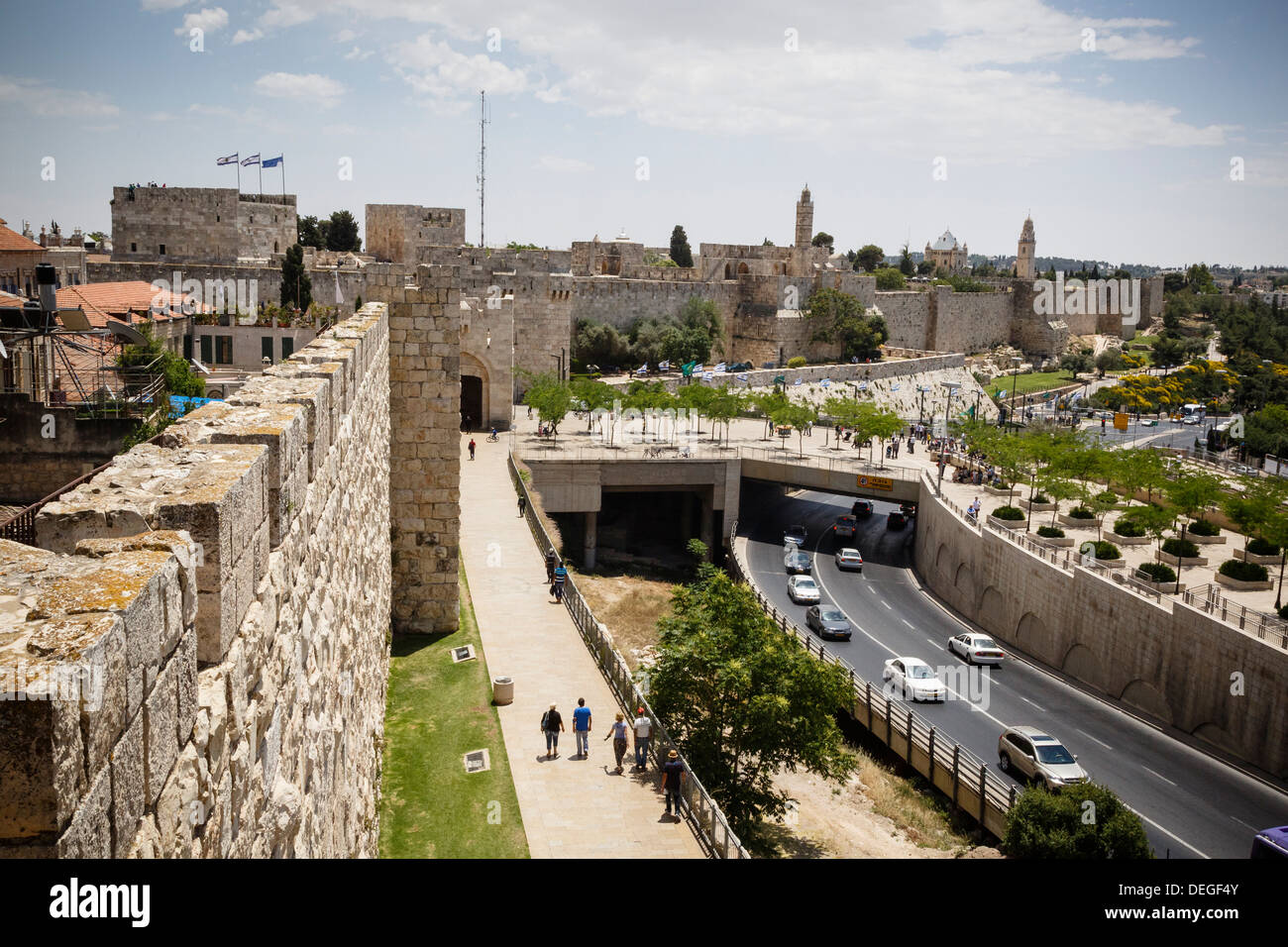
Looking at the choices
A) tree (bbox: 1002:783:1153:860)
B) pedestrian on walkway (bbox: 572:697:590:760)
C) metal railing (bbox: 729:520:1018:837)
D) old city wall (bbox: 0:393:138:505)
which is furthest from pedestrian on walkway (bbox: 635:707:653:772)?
old city wall (bbox: 0:393:138:505)

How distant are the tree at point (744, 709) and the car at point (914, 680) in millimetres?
4639

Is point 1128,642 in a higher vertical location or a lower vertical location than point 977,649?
higher

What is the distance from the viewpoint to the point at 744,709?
13.2 m

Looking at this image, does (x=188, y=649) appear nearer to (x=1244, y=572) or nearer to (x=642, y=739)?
(x=642, y=739)

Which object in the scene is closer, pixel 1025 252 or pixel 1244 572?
pixel 1244 572

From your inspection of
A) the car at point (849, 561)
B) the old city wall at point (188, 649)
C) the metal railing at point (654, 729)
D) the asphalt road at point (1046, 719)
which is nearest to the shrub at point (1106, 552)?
the asphalt road at point (1046, 719)

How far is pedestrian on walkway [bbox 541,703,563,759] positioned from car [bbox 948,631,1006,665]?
12278mm

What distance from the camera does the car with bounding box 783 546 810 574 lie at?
26688mm

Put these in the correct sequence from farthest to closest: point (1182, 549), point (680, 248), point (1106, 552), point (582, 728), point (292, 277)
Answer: point (680, 248)
point (292, 277)
point (1106, 552)
point (1182, 549)
point (582, 728)

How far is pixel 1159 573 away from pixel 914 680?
5.25 meters

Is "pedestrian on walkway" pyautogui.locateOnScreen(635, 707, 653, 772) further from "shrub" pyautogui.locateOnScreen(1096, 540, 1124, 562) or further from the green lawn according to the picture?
"shrub" pyautogui.locateOnScreen(1096, 540, 1124, 562)

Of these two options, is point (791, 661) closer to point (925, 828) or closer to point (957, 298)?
point (925, 828)

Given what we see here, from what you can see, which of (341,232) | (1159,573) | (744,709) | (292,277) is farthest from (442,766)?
(341,232)

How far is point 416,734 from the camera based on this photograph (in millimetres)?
10469
